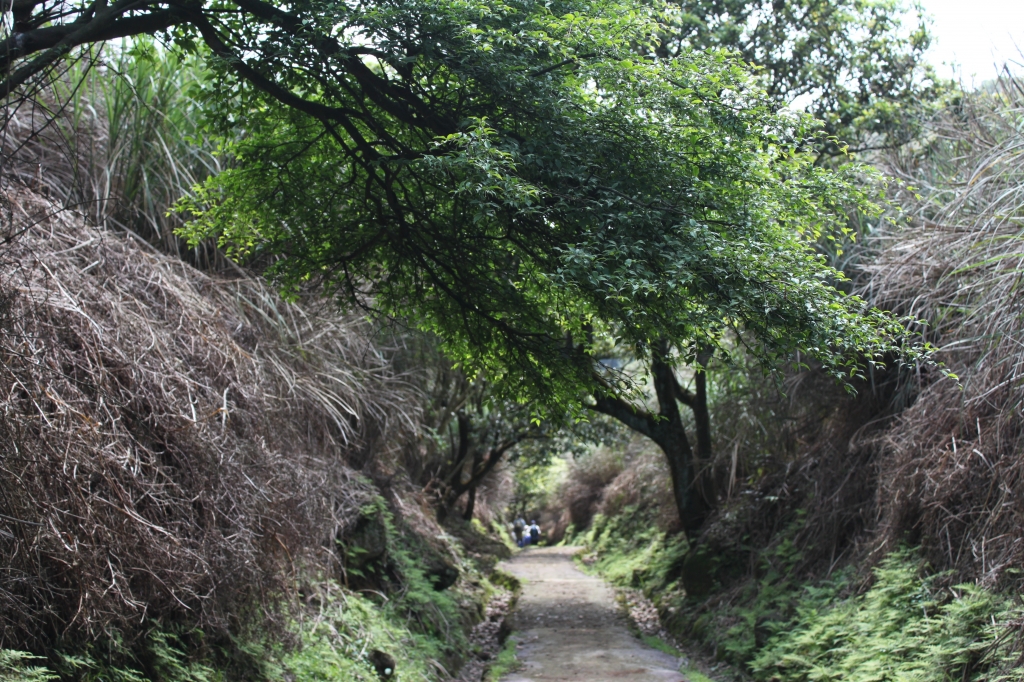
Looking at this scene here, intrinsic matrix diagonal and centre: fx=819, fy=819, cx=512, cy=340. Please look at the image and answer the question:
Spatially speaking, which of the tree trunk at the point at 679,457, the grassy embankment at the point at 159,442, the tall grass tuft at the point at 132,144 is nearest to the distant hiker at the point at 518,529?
the tree trunk at the point at 679,457

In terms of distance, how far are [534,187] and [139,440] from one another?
3696 mm

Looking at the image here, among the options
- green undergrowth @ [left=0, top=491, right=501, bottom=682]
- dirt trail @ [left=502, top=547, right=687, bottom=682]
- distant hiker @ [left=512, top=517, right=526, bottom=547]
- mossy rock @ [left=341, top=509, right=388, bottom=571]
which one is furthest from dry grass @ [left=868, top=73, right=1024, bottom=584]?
distant hiker @ [left=512, top=517, right=526, bottom=547]

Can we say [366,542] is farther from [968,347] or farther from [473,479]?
[473,479]

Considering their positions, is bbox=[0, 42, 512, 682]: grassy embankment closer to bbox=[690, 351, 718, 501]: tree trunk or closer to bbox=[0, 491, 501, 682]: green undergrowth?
bbox=[0, 491, 501, 682]: green undergrowth

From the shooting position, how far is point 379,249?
6543 mm

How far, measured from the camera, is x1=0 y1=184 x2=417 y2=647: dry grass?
479cm

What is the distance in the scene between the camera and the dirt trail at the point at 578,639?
32.1 feet

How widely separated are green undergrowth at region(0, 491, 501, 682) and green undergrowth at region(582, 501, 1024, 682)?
3593 millimetres

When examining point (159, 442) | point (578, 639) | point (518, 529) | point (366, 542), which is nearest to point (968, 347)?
point (159, 442)

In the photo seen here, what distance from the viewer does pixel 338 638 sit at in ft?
26.9

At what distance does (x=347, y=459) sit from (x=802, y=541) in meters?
6.31

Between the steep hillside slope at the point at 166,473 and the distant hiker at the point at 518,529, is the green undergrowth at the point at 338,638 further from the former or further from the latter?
the distant hiker at the point at 518,529

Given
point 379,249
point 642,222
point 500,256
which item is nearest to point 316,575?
point 379,249

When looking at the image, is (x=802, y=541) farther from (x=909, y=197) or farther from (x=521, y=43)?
(x=521, y=43)
